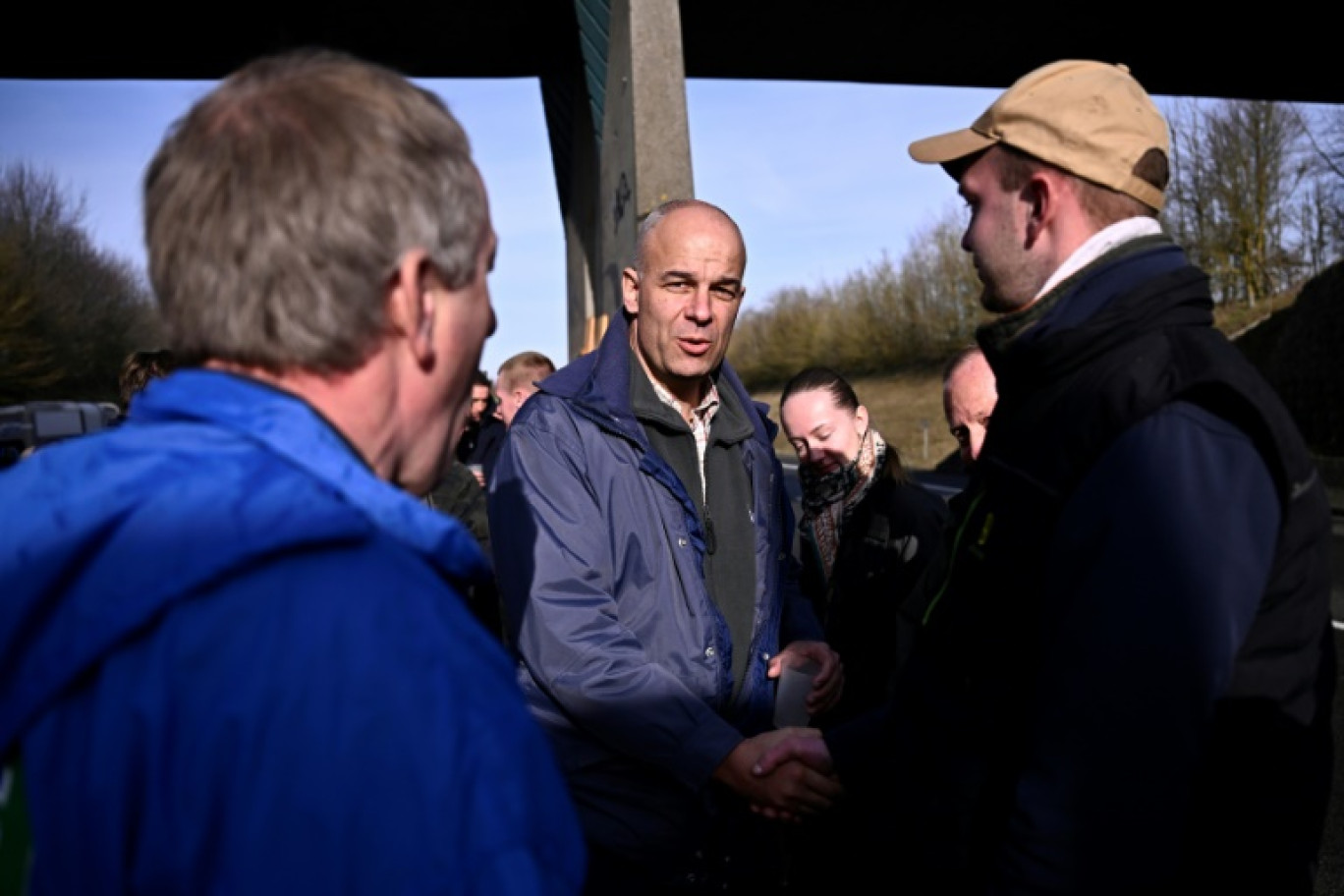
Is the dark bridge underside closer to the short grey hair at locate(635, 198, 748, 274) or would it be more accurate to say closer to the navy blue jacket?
the short grey hair at locate(635, 198, 748, 274)

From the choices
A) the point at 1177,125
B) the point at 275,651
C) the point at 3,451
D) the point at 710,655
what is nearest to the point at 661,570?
the point at 710,655

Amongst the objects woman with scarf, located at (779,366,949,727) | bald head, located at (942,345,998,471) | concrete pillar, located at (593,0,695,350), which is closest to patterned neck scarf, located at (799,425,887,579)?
woman with scarf, located at (779,366,949,727)

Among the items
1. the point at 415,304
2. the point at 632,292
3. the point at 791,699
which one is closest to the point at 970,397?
the point at 632,292

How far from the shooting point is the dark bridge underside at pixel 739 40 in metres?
14.1

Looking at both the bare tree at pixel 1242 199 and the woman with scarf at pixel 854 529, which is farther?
the bare tree at pixel 1242 199

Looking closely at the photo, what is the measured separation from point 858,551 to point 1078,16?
1266 centimetres

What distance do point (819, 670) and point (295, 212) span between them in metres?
2.02

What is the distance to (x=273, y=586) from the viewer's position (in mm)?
971

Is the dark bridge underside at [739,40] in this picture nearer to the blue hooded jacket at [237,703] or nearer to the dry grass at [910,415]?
the blue hooded jacket at [237,703]

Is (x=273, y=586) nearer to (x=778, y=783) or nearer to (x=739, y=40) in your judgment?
(x=778, y=783)

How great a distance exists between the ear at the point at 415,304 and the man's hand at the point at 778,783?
150cm

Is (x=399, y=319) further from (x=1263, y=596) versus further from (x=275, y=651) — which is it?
(x=1263, y=596)

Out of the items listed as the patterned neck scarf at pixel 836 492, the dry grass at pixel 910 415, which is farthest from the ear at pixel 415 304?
the dry grass at pixel 910 415

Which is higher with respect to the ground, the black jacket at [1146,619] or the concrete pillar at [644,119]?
the concrete pillar at [644,119]
